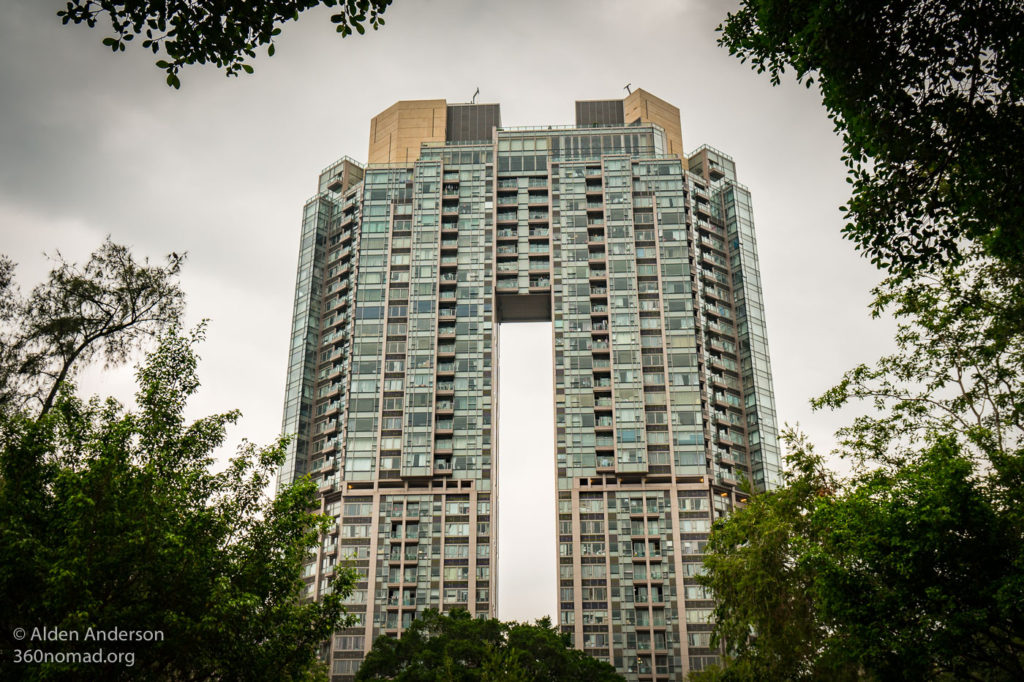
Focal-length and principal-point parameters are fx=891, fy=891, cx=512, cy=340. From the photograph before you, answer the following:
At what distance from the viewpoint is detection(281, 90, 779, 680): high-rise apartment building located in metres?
78.6

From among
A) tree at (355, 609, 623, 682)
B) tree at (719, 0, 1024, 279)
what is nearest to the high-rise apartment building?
tree at (355, 609, 623, 682)

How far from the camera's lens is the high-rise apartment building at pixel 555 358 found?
7856 cm

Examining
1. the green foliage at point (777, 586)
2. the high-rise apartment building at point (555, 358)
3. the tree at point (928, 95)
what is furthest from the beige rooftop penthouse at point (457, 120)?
the tree at point (928, 95)

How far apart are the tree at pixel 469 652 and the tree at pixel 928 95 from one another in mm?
44695

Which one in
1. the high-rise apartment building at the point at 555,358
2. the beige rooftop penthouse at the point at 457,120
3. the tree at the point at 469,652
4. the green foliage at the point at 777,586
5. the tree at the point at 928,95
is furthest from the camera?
the beige rooftop penthouse at the point at 457,120

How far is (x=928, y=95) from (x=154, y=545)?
59.1 feet

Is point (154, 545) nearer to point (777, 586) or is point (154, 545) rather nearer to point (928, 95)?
point (928, 95)

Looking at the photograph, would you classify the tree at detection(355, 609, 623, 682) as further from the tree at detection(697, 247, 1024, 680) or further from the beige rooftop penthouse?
the beige rooftop penthouse

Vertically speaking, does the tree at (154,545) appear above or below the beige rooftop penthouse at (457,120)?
below

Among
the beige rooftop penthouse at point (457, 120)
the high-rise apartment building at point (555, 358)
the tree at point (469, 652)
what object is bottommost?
the tree at point (469, 652)

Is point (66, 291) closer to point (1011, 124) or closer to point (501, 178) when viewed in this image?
point (1011, 124)

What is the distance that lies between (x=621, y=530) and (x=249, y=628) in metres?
62.3

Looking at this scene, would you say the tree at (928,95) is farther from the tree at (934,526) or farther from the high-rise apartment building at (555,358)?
the high-rise apartment building at (555,358)

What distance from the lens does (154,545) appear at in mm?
19844
